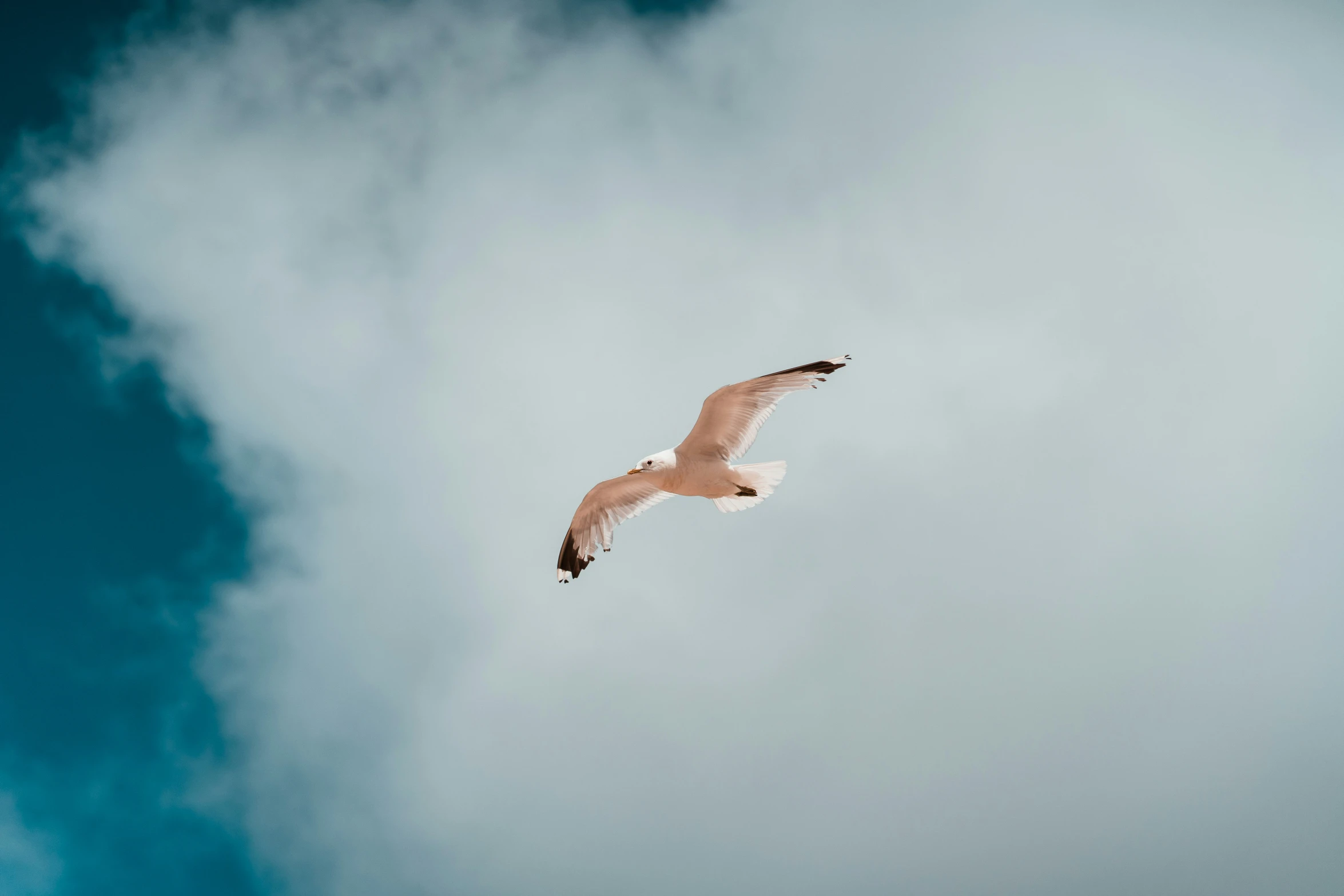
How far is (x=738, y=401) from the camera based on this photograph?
11.6m

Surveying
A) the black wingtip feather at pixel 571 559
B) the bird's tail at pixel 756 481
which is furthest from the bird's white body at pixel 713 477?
the black wingtip feather at pixel 571 559

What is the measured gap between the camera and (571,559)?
42.5ft

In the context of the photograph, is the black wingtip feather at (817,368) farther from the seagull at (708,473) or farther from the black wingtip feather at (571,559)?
the black wingtip feather at (571,559)

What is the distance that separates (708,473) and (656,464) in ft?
2.07

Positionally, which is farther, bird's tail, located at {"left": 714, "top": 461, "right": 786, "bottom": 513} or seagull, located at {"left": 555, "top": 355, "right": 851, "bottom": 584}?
bird's tail, located at {"left": 714, "top": 461, "right": 786, "bottom": 513}

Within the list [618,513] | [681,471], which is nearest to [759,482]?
[681,471]

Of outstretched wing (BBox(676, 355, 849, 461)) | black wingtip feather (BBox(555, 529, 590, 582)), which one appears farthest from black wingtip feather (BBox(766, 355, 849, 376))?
black wingtip feather (BBox(555, 529, 590, 582))

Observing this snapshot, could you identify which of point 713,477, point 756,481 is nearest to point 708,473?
point 713,477

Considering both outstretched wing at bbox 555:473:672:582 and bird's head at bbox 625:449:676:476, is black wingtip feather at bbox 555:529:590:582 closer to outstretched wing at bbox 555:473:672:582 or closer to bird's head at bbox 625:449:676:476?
outstretched wing at bbox 555:473:672:582

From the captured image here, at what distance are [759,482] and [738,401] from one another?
1.13m

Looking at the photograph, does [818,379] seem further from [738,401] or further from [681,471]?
[681,471]

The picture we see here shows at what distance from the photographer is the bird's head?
465 inches

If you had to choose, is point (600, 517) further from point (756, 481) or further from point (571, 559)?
point (756, 481)

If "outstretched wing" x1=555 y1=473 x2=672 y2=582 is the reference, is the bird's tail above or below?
below
